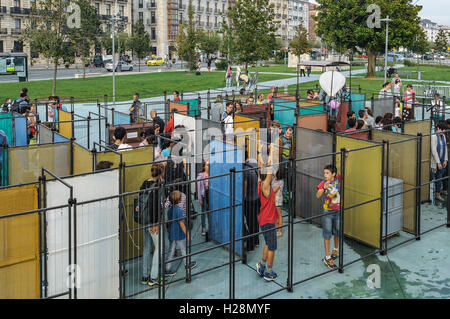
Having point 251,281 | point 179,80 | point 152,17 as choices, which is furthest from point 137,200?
point 152,17

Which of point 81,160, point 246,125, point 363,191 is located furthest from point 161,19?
point 363,191

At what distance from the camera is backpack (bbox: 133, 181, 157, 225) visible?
743 cm

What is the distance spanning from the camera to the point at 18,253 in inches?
237

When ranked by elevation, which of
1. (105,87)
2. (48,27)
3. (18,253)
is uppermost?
(48,27)

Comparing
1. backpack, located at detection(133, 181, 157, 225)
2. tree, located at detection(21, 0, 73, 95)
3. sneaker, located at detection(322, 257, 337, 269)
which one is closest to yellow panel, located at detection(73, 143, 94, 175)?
backpack, located at detection(133, 181, 157, 225)

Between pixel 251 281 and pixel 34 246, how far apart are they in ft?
11.9

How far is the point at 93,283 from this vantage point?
658 cm

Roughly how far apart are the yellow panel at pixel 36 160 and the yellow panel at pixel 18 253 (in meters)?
3.19

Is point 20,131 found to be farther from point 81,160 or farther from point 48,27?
point 48,27

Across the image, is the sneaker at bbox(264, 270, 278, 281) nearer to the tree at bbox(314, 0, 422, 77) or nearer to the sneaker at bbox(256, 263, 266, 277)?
the sneaker at bbox(256, 263, 266, 277)

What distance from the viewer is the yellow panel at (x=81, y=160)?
9.02 meters

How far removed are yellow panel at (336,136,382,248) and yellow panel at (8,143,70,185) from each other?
554 cm

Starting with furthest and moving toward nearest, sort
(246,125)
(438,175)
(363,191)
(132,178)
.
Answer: (246,125), (438,175), (363,191), (132,178)

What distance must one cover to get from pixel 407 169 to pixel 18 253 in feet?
24.8
